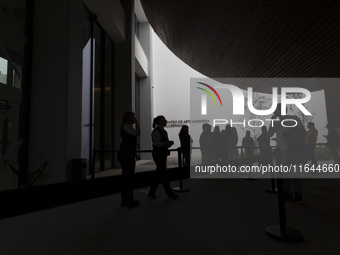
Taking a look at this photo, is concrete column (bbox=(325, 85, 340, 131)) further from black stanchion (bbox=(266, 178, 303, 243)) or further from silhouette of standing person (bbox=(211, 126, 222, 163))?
black stanchion (bbox=(266, 178, 303, 243))

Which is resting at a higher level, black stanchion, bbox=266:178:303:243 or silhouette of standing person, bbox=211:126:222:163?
silhouette of standing person, bbox=211:126:222:163

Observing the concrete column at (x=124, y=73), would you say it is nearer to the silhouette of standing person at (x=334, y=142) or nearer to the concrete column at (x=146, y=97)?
the concrete column at (x=146, y=97)

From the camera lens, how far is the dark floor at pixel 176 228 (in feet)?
6.19

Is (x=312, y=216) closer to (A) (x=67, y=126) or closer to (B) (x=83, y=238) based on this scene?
(B) (x=83, y=238)

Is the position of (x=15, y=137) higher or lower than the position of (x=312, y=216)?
higher

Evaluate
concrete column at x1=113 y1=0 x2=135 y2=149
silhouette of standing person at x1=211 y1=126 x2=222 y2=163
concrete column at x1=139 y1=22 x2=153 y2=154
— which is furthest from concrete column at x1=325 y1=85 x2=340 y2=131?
concrete column at x1=113 y1=0 x2=135 y2=149

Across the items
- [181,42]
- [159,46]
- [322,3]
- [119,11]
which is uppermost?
[159,46]

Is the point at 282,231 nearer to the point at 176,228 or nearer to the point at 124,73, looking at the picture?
the point at 176,228

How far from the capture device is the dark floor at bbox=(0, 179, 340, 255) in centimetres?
189

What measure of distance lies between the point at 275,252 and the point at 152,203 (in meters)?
2.01

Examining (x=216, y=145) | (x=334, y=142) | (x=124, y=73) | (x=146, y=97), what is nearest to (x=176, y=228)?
(x=216, y=145)

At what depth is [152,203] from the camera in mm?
3410

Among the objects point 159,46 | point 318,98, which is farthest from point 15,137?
point 318,98

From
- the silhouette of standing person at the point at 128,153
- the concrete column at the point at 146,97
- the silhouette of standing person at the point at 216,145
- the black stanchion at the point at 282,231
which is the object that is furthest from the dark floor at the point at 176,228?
the concrete column at the point at 146,97
